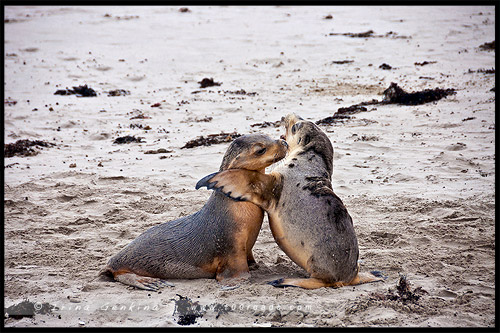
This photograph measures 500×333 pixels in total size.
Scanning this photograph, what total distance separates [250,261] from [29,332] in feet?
5.35

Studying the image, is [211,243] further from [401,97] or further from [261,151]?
[401,97]

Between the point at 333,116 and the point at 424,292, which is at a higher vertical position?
the point at 333,116

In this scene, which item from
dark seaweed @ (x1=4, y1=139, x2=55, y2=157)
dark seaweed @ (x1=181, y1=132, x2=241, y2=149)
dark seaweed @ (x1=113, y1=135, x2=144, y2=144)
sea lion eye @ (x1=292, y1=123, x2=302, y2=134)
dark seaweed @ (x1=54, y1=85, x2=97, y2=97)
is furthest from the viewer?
dark seaweed @ (x1=54, y1=85, x2=97, y2=97)

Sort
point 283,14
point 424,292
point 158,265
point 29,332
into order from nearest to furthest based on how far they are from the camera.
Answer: point 29,332
point 424,292
point 158,265
point 283,14

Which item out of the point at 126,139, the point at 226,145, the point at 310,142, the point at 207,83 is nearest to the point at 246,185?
the point at 310,142

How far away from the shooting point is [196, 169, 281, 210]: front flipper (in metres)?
3.74

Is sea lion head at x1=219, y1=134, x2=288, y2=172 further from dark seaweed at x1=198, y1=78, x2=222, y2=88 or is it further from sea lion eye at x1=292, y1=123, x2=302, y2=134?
dark seaweed at x1=198, y1=78, x2=222, y2=88

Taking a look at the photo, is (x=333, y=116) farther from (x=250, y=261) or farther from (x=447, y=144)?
(x=250, y=261)

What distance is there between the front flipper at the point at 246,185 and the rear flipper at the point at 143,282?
2.66ft

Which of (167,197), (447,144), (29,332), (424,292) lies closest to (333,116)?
(447,144)

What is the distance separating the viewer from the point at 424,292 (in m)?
3.75

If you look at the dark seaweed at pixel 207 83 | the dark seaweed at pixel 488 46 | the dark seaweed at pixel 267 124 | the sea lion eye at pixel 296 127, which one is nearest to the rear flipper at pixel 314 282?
the sea lion eye at pixel 296 127

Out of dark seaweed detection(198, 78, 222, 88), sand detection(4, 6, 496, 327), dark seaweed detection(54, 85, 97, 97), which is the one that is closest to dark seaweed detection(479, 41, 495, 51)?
sand detection(4, 6, 496, 327)

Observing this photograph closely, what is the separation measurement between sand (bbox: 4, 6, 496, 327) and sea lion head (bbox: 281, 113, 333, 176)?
0.90 metres
